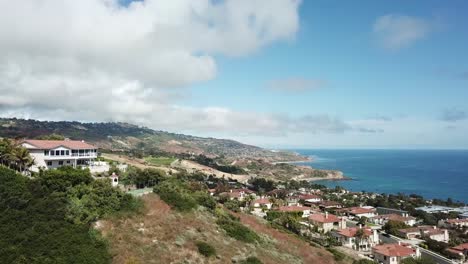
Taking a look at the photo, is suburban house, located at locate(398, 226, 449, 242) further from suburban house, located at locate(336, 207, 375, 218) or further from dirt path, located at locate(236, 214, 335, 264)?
dirt path, located at locate(236, 214, 335, 264)

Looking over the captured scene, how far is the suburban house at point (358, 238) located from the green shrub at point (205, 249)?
103ft

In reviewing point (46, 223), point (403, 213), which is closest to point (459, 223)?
point (403, 213)

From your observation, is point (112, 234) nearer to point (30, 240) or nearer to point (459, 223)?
point (30, 240)

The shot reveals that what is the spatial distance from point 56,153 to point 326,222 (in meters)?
A: 40.6

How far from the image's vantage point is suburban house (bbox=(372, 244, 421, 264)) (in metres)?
45.1

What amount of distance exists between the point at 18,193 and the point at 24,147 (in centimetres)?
1460

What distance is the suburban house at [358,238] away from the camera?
173 ft

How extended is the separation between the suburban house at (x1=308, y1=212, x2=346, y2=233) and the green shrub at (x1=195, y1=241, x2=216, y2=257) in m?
34.6

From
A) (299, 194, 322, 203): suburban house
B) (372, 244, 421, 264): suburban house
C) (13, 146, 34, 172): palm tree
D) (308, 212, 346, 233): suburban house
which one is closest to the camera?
(13, 146, 34, 172): palm tree

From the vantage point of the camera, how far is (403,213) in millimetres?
78500

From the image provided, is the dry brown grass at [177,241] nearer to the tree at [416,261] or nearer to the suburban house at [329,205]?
the tree at [416,261]

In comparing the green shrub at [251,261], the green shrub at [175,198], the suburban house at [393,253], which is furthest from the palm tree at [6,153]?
the suburban house at [393,253]

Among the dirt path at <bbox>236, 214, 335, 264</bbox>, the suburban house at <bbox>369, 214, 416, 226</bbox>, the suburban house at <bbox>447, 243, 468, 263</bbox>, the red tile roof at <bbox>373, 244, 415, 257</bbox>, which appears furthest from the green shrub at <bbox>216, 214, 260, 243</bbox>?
the suburban house at <bbox>369, 214, 416, 226</bbox>

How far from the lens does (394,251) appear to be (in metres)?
46.1
